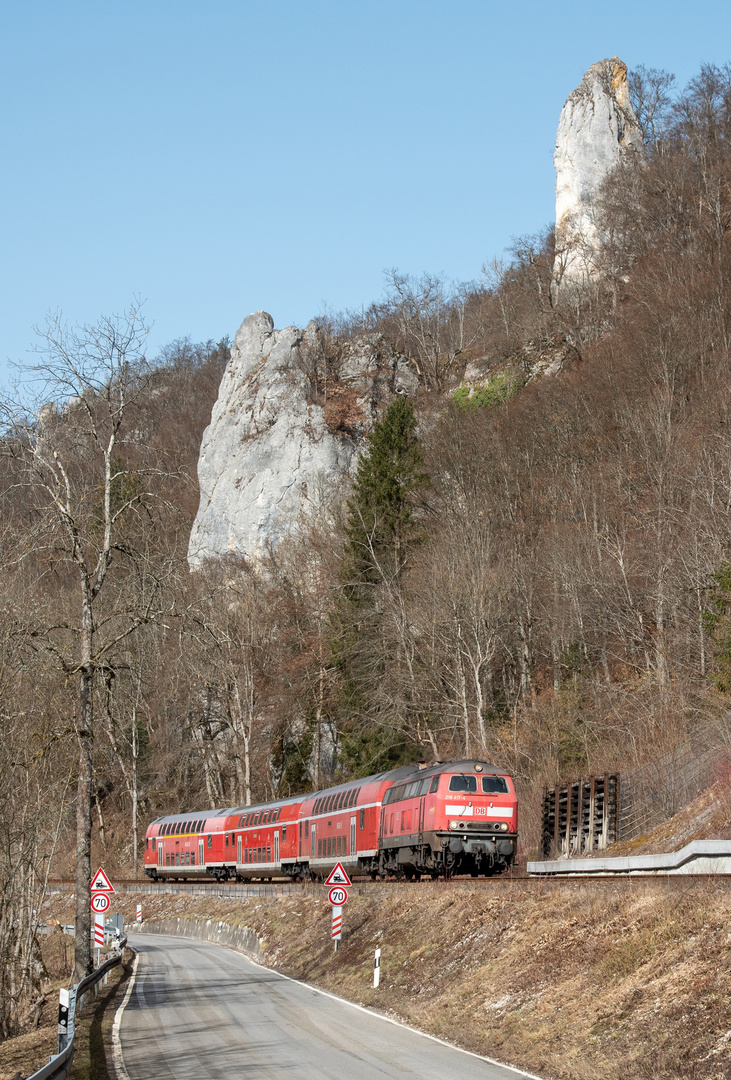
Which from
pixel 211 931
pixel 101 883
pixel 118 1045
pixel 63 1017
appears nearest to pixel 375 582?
pixel 211 931

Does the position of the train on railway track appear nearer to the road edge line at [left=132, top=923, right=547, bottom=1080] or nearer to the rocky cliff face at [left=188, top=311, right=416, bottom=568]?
the road edge line at [left=132, top=923, right=547, bottom=1080]

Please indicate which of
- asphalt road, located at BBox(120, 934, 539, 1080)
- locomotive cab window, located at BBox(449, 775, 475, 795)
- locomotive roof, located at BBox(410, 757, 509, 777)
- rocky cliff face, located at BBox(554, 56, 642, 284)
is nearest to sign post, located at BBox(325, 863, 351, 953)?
asphalt road, located at BBox(120, 934, 539, 1080)

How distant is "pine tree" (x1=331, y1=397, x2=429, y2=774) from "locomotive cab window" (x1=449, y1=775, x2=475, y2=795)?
1918 centimetres

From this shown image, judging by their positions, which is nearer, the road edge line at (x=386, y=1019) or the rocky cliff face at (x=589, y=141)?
the road edge line at (x=386, y=1019)

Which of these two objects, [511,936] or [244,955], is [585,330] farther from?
[511,936]

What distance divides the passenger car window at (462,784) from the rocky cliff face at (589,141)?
64.7 meters

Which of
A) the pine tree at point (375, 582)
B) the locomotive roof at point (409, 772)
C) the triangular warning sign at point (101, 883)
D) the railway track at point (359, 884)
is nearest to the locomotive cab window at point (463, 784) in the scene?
the locomotive roof at point (409, 772)

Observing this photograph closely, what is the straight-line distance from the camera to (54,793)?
3566cm

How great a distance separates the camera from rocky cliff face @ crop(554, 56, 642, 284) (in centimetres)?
8788

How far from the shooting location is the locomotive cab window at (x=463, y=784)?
91.6 feet

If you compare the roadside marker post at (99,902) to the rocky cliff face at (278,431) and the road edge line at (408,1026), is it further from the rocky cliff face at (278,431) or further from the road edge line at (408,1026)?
the rocky cliff face at (278,431)

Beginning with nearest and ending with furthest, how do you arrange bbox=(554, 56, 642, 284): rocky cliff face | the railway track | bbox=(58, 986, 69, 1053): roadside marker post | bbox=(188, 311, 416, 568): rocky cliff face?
1. bbox=(58, 986, 69, 1053): roadside marker post
2. the railway track
3. bbox=(188, 311, 416, 568): rocky cliff face
4. bbox=(554, 56, 642, 284): rocky cliff face

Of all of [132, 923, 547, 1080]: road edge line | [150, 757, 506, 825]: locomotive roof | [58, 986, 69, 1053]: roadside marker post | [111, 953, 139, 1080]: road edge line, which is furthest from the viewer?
[150, 757, 506, 825]: locomotive roof

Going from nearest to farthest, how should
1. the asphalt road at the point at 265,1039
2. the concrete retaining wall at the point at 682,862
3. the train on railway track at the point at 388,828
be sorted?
the asphalt road at the point at 265,1039 → the concrete retaining wall at the point at 682,862 → the train on railway track at the point at 388,828
